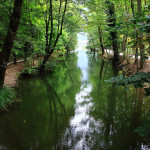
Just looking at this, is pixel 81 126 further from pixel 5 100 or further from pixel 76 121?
pixel 5 100

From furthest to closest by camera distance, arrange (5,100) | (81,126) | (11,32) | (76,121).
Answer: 1. (5,100)
2. (11,32)
3. (76,121)
4. (81,126)

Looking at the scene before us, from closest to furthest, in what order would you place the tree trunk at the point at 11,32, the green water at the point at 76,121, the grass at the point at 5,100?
the green water at the point at 76,121 < the tree trunk at the point at 11,32 < the grass at the point at 5,100

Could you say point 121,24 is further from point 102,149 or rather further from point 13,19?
point 13,19

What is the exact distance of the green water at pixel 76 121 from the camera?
4004mm

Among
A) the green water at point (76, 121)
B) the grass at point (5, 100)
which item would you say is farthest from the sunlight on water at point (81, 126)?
the grass at point (5, 100)

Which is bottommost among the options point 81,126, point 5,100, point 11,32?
point 81,126

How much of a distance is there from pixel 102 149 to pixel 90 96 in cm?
444

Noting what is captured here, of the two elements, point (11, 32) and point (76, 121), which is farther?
point (11, 32)

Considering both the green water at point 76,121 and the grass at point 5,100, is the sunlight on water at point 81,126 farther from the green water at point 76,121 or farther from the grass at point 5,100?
the grass at point 5,100

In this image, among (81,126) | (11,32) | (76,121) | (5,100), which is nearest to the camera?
(81,126)

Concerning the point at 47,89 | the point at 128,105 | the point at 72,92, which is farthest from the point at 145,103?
the point at 47,89

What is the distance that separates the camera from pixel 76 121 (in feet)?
17.6

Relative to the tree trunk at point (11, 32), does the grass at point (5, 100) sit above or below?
below

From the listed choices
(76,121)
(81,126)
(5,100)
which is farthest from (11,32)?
(81,126)
